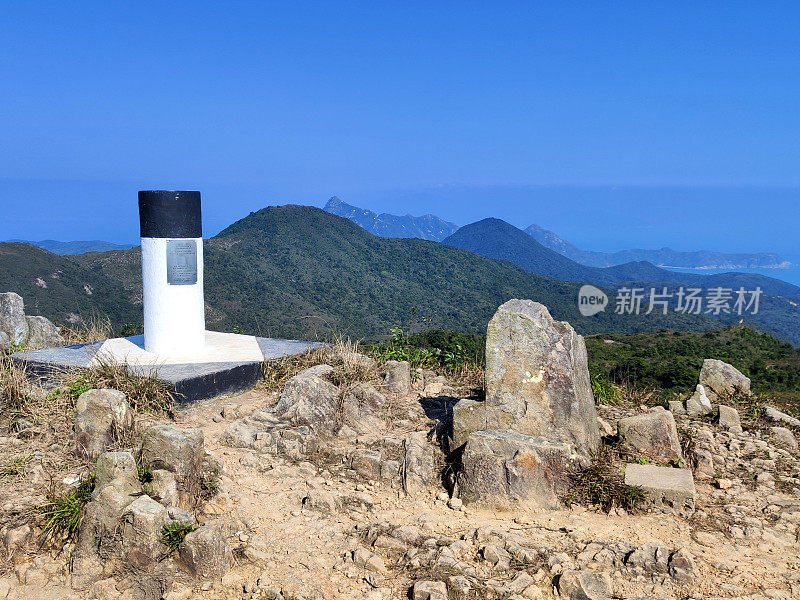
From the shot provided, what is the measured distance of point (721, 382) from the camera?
807cm

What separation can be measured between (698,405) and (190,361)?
644 cm

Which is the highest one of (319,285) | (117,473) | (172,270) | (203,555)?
(172,270)

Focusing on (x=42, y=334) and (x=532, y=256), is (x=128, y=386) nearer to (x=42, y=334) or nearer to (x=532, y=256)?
(x=42, y=334)

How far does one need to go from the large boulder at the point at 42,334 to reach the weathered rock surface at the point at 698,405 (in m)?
9.50

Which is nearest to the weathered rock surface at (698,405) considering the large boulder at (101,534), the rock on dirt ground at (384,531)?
the rock on dirt ground at (384,531)

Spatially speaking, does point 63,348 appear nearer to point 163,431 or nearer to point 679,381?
point 163,431

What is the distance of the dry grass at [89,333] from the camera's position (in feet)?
32.8

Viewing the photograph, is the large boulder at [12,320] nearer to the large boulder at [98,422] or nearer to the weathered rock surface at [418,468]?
the large boulder at [98,422]

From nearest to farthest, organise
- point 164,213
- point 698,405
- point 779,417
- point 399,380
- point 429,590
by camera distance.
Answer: point 429,590 → point 779,417 → point 698,405 → point 399,380 → point 164,213

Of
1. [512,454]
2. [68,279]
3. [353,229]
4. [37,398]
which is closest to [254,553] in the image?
[512,454]

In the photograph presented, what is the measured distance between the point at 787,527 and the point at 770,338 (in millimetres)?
21734

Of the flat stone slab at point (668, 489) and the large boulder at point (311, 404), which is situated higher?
the large boulder at point (311, 404)

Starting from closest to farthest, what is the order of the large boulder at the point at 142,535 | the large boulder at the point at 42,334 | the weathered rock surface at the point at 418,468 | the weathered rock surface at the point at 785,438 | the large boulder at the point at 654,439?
the large boulder at the point at 142,535 → the weathered rock surface at the point at 418,468 → the large boulder at the point at 654,439 → the weathered rock surface at the point at 785,438 → the large boulder at the point at 42,334

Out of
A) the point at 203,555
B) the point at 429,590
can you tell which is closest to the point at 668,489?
the point at 429,590
